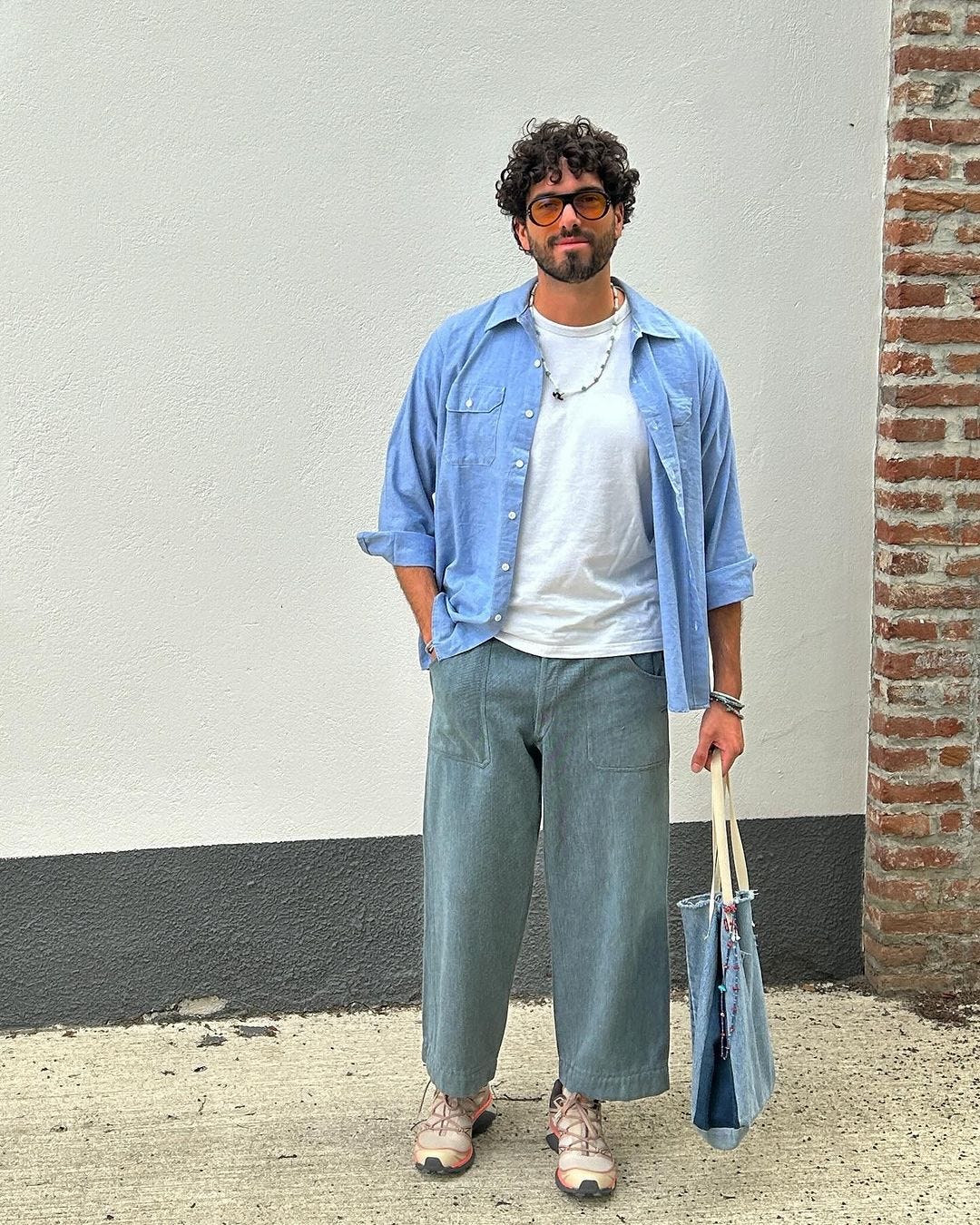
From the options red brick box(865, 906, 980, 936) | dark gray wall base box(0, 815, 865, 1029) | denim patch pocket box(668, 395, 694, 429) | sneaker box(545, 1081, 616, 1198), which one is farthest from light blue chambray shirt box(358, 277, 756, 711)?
red brick box(865, 906, 980, 936)

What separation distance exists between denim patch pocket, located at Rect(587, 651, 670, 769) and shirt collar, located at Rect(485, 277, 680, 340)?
63 centimetres

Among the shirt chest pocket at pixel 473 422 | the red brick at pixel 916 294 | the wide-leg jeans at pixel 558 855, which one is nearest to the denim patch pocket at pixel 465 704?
the wide-leg jeans at pixel 558 855

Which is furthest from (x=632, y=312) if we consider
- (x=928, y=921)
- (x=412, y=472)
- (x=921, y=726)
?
(x=928, y=921)

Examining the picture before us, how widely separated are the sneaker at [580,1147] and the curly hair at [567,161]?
6.05 ft

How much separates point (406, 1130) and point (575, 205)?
2.02m

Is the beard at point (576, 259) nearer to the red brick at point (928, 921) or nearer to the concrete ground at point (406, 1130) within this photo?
the concrete ground at point (406, 1130)

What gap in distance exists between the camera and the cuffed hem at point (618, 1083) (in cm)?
275

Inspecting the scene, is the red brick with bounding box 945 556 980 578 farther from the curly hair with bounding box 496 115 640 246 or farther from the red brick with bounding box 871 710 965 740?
the curly hair with bounding box 496 115 640 246

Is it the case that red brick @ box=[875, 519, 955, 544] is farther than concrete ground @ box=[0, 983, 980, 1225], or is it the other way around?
red brick @ box=[875, 519, 955, 544]

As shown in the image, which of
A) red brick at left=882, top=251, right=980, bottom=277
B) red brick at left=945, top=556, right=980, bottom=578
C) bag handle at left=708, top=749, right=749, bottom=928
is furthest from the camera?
red brick at left=945, top=556, right=980, bottom=578

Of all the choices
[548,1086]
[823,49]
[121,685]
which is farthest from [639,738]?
[823,49]

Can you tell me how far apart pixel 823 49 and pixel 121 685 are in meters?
2.38

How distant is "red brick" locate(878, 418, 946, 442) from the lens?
334cm

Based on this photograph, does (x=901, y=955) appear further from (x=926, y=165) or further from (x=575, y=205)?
(x=575, y=205)
